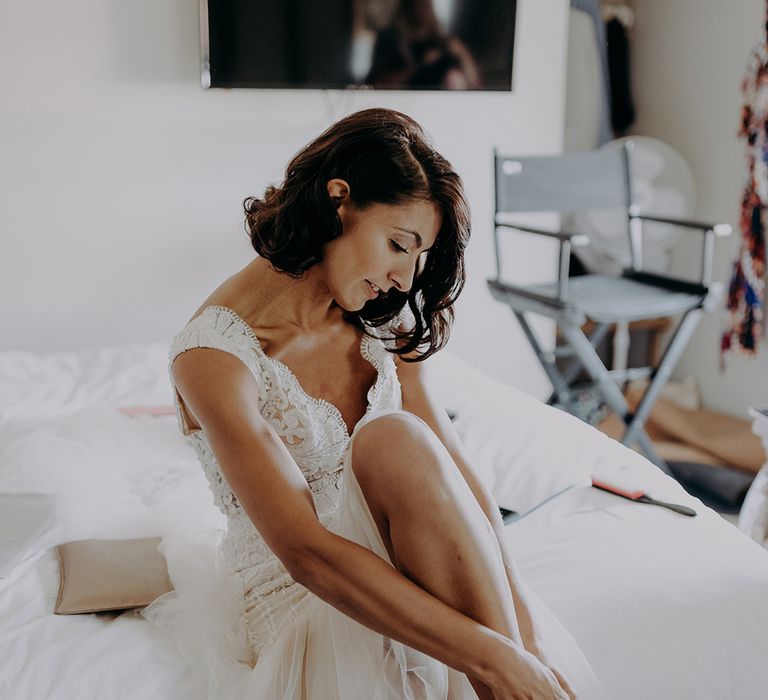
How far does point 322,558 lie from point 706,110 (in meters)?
2.85

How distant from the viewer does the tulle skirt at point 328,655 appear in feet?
3.32

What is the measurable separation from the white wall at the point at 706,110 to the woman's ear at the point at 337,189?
2.32 meters

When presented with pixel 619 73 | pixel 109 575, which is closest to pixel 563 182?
pixel 619 73

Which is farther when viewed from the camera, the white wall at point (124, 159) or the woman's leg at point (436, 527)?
the white wall at point (124, 159)

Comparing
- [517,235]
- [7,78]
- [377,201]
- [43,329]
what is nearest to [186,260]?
[43,329]

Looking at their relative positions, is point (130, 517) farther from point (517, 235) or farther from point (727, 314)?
point (727, 314)

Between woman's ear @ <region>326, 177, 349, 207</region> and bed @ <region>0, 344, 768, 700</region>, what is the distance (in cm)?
60

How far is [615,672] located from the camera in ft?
3.59

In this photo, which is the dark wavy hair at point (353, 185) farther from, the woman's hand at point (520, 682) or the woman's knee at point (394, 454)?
the woman's hand at point (520, 682)

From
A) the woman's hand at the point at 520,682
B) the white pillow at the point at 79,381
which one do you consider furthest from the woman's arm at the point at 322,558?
the white pillow at the point at 79,381

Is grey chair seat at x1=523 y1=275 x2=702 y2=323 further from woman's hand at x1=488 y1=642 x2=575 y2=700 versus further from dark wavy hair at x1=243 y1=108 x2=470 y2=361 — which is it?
woman's hand at x1=488 y1=642 x2=575 y2=700

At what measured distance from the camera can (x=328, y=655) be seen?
1.03 metres

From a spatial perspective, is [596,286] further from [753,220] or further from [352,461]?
[352,461]

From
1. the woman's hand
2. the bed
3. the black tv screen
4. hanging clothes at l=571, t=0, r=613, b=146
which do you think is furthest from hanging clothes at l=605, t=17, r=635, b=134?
the woman's hand
